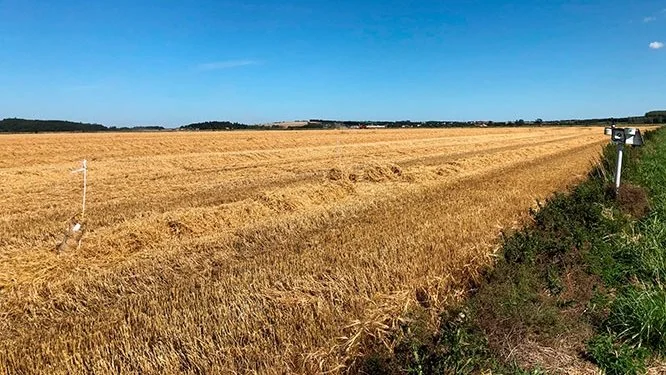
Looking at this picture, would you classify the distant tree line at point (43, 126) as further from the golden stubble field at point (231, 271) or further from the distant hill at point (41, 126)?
the golden stubble field at point (231, 271)

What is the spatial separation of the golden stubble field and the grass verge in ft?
1.65

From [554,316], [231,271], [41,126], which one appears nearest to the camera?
[554,316]

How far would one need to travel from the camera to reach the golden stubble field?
4594 millimetres

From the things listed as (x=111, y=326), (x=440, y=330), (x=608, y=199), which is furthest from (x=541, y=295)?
(x=608, y=199)

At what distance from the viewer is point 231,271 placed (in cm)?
725

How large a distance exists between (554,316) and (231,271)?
432 centimetres

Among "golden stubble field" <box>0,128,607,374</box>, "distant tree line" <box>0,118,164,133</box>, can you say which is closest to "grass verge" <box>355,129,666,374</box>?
"golden stubble field" <box>0,128,607,374</box>

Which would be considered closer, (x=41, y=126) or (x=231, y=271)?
(x=231, y=271)

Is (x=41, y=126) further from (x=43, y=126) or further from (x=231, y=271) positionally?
(x=231, y=271)

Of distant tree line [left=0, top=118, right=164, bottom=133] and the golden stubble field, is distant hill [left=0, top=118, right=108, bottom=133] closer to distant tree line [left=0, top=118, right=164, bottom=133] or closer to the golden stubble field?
distant tree line [left=0, top=118, right=164, bottom=133]

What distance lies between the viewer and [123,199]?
565 inches

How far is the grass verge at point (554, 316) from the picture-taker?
4348 mm

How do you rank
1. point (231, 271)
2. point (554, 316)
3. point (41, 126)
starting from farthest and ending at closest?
point (41, 126) < point (231, 271) < point (554, 316)

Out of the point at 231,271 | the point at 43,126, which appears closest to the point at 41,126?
the point at 43,126
